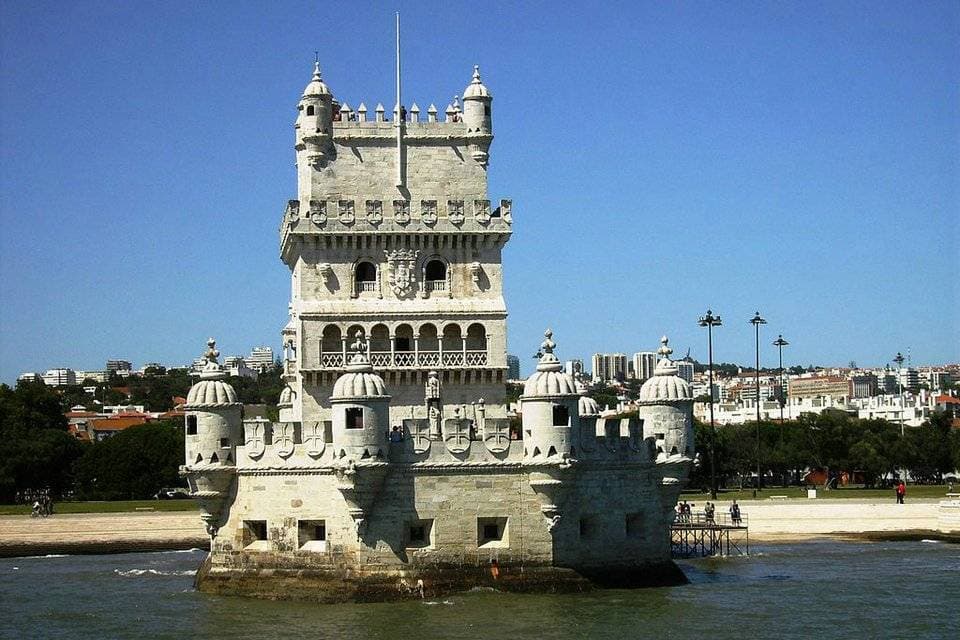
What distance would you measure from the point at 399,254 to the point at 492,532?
46.1 ft

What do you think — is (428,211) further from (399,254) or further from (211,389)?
(211,389)

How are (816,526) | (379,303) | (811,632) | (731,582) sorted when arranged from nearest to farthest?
(811,632) → (731,582) → (379,303) → (816,526)

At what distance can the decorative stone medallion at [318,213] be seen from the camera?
210ft

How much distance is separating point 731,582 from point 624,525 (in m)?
5.49

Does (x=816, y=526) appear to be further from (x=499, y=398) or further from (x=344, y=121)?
(x=344, y=121)

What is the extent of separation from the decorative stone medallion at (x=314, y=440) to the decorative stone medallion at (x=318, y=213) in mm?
10702

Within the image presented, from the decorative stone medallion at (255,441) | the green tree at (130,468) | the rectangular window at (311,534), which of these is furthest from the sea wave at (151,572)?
the green tree at (130,468)

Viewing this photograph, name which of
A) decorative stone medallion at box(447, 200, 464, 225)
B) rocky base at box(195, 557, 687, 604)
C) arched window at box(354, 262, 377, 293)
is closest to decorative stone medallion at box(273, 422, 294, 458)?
rocky base at box(195, 557, 687, 604)

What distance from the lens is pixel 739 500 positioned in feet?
324

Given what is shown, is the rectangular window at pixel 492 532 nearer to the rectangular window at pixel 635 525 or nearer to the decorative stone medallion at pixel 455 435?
the decorative stone medallion at pixel 455 435

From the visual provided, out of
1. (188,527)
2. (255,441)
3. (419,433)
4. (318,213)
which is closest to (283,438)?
(255,441)

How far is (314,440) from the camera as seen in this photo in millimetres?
55469

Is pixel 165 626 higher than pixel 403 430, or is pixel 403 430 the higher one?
pixel 403 430

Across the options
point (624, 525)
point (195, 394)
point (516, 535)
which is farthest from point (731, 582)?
point (195, 394)
